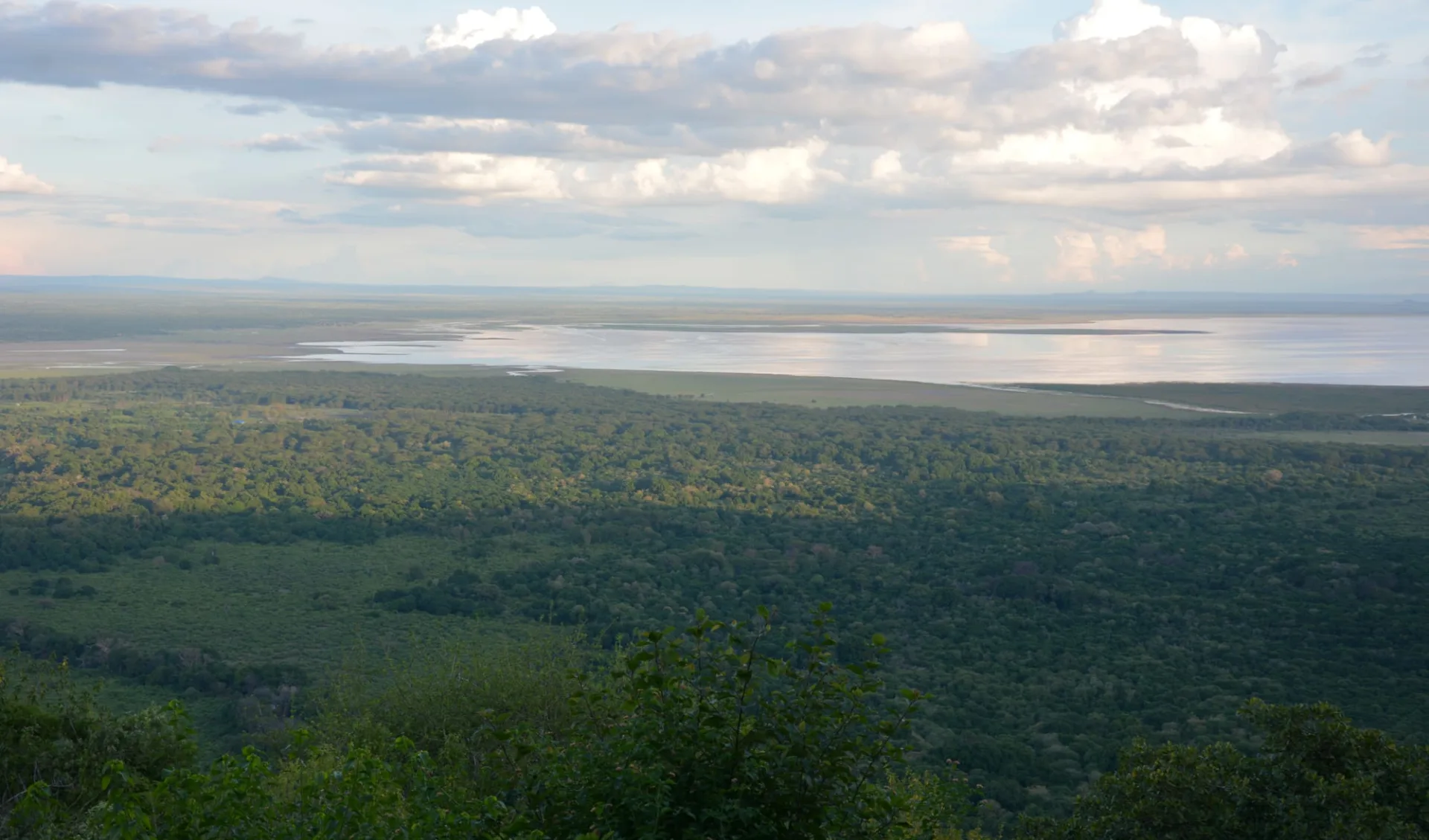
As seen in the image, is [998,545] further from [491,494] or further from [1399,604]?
[491,494]

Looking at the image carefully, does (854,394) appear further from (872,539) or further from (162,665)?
(162,665)

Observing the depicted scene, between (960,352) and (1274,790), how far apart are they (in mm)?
121626

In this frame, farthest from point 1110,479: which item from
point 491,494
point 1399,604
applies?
point 491,494

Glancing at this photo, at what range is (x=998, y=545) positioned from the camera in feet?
141

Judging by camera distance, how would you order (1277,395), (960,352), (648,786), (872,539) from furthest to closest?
(960,352) < (1277,395) < (872,539) < (648,786)

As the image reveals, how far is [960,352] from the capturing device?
437 feet

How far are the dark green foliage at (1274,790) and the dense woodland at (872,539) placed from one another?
333 cm

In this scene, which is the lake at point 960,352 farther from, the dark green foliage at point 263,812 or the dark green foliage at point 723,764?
the dark green foliage at point 263,812

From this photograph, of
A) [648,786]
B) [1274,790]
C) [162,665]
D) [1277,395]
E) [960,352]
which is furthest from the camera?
[960,352]

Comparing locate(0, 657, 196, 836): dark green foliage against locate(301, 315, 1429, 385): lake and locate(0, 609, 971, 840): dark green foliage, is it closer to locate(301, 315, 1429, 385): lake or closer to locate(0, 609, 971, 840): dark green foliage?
locate(0, 609, 971, 840): dark green foliage

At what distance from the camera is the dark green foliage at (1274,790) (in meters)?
12.9

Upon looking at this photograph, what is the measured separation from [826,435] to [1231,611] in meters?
37.0

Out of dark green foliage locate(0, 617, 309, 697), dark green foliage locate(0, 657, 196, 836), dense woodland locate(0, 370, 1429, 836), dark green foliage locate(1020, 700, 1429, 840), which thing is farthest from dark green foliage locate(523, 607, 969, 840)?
dark green foliage locate(0, 617, 309, 697)

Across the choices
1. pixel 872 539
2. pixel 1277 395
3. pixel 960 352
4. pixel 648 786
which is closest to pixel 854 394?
pixel 1277 395
